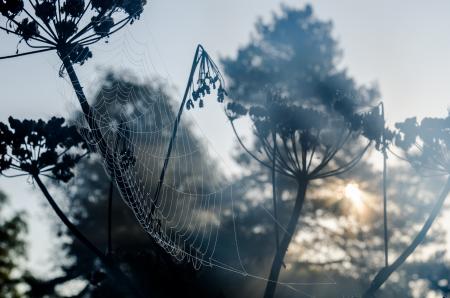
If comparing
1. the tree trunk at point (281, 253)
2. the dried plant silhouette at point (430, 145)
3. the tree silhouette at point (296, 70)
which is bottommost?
the tree trunk at point (281, 253)

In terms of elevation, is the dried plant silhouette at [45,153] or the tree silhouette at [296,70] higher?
the tree silhouette at [296,70]

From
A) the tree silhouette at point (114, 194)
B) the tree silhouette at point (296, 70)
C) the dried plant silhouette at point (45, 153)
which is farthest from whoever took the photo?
the tree silhouette at point (296, 70)

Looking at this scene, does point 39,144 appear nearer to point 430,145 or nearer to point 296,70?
point 430,145

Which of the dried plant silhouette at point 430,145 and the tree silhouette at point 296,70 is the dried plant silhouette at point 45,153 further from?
the tree silhouette at point 296,70

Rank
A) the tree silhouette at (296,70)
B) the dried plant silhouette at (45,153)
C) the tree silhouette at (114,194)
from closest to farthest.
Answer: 1. the dried plant silhouette at (45,153)
2. the tree silhouette at (114,194)
3. the tree silhouette at (296,70)

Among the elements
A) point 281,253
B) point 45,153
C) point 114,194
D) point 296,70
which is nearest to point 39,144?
point 45,153

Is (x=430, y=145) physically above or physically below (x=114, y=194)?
below

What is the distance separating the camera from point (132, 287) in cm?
972

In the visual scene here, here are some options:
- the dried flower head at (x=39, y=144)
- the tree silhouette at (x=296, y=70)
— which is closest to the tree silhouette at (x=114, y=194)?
the tree silhouette at (x=296, y=70)

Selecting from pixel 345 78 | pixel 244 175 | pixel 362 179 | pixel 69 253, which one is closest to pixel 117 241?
pixel 69 253

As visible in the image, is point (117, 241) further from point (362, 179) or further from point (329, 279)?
point (362, 179)

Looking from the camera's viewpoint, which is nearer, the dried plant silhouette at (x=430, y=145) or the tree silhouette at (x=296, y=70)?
the dried plant silhouette at (x=430, y=145)

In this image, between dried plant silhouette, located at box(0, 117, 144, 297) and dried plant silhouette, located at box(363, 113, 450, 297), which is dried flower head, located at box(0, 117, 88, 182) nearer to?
dried plant silhouette, located at box(0, 117, 144, 297)

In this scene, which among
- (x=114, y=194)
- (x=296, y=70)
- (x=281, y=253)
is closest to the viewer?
(x=281, y=253)
